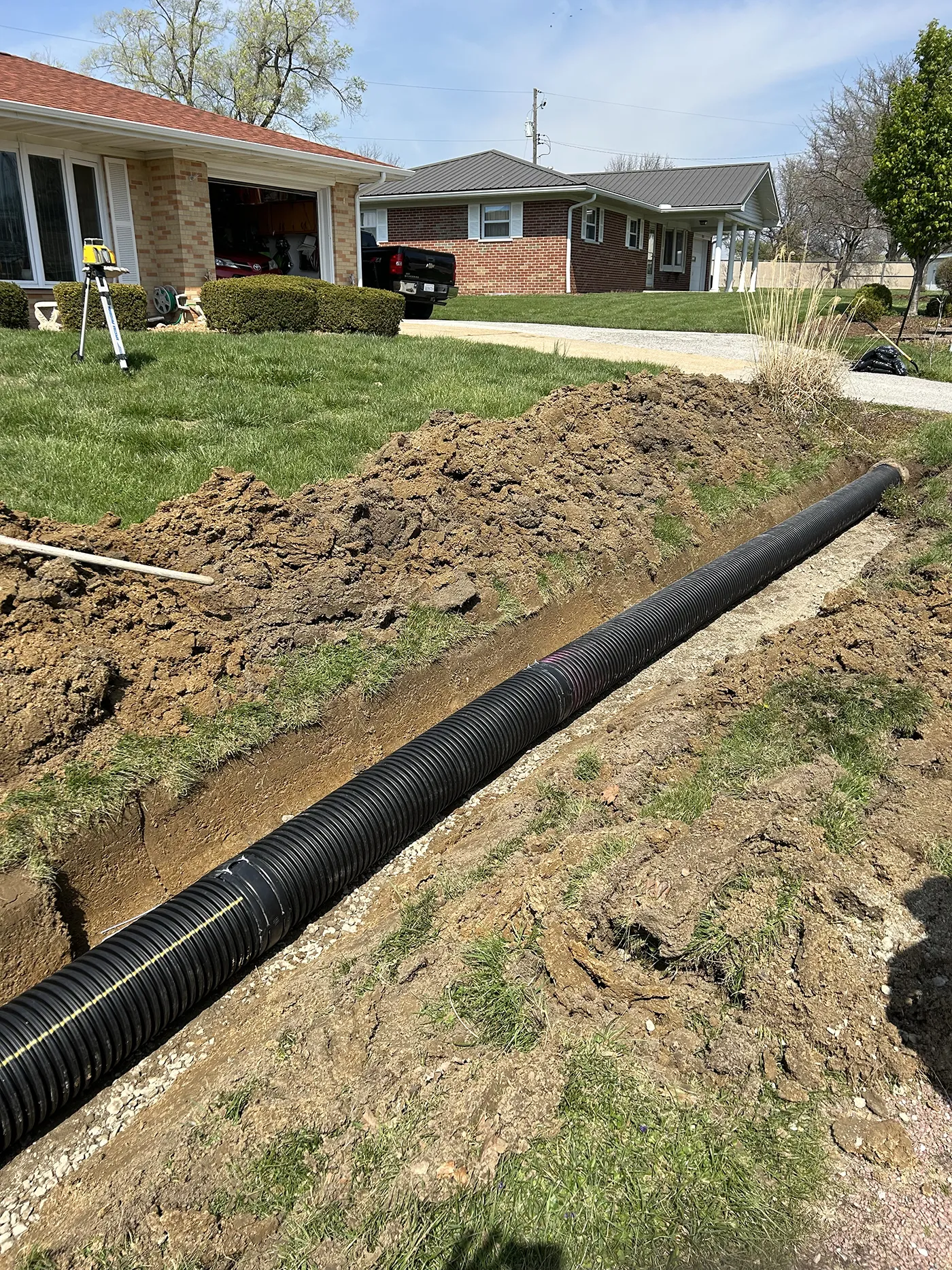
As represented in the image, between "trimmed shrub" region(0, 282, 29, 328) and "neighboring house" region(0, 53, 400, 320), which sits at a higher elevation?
"neighboring house" region(0, 53, 400, 320)

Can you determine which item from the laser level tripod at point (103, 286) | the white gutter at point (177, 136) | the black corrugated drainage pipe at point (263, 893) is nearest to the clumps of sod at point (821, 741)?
the black corrugated drainage pipe at point (263, 893)

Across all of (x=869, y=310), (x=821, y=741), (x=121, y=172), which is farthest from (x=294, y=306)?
(x=869, y=310)

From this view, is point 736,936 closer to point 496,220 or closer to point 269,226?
point 269,226

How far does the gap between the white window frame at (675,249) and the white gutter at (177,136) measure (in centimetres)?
2021

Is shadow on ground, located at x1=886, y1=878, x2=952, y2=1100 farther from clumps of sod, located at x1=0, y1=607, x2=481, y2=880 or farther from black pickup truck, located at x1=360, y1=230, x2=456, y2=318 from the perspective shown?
black pickup truck, located at x1=360, y1=230, x2=456, y2=318

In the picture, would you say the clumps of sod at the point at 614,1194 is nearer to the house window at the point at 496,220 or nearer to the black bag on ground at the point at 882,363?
the black bag on ground at the point at 882,363

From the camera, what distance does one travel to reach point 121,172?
1379cm

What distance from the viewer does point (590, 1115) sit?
94.3 inches

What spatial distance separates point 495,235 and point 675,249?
10573 millimetres

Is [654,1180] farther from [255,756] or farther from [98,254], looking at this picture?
[98,254]

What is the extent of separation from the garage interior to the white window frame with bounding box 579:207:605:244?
11.1 metres

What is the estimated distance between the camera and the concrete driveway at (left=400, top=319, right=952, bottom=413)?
12.2 meters

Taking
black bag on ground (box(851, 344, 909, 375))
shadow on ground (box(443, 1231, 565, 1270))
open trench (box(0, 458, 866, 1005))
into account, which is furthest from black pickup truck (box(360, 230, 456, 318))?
shadow on ground (box(443, 1231, 565, 1270))

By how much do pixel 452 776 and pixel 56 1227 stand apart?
87.4 inches
